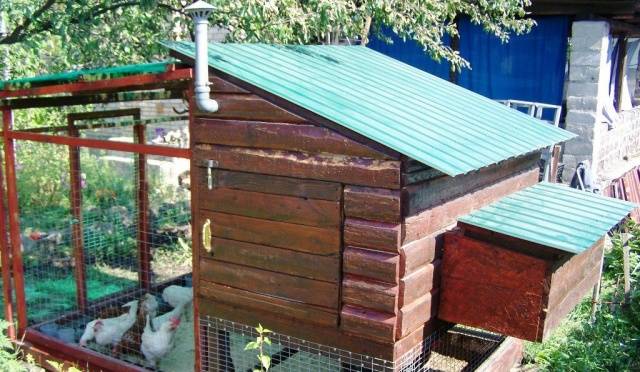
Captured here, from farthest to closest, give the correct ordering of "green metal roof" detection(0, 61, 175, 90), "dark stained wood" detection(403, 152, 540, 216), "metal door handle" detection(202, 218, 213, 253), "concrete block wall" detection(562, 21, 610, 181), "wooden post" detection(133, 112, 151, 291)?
"concrete block wall" detection(562, 21, 610, 181) < "wooden post" detection(133, 112, 151, 291) < "metal door handle" detection(202, 218, 213, 253) < "green metal roof" detection(0, 61, 175, 90) < "dark stained wood" detection(403, 152, 540, 216)

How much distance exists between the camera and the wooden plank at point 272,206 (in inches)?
151

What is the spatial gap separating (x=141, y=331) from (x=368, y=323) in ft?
9.65

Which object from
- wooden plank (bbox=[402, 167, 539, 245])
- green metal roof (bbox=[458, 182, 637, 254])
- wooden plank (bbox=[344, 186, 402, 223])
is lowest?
green metal roof (bbox=[458, 182, 637, 254])

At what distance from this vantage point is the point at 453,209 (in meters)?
4.23

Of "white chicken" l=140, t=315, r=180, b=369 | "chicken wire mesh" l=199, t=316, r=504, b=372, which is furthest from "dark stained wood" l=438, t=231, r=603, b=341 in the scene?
"white chicken" l=140, t=315, r=180, b=369

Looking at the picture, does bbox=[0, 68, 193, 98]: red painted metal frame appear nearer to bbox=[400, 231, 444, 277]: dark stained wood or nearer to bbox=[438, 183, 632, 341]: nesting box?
bbox=[400, 231, 444, 277]: dark stained wood

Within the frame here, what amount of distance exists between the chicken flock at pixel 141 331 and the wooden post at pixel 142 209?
849 mm

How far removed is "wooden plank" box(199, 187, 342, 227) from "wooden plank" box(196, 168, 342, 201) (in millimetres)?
30

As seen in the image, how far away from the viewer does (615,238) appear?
27.6 feet

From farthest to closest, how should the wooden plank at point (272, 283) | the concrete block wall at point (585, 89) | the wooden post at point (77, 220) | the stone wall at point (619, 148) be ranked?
1. the stone wall at point (619, 148)
2. the concrete block wall at point (585, 89)
3. the wooden post at point (77, 220)
4. the wooden plank at point (272, 283)

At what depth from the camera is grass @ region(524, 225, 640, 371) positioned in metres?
5.59

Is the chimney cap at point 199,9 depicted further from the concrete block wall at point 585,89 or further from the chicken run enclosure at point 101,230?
the concrete block wall at point 585,89

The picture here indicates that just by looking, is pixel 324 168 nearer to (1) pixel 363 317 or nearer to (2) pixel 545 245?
(1) pixel 363 317

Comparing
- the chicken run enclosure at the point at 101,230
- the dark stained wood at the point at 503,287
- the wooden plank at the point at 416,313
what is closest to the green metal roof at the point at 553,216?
Answer: the dark stained wood at the point at 503,287
